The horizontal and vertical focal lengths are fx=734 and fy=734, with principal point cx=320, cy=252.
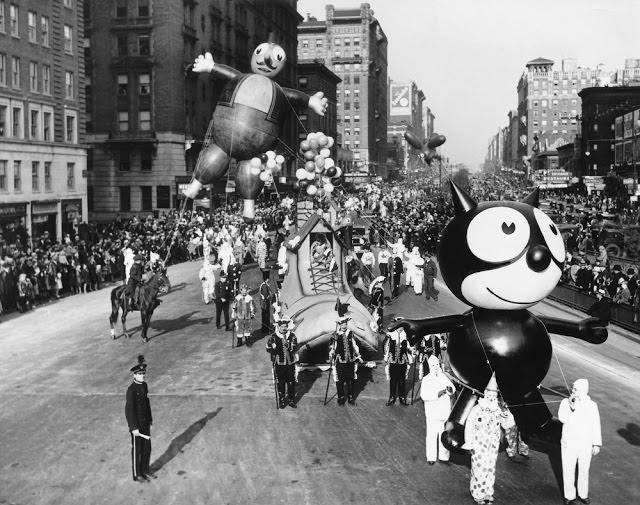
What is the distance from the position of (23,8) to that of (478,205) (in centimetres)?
3473

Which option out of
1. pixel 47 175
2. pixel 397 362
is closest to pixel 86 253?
pixel 47 175

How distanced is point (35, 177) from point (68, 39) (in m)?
9.04

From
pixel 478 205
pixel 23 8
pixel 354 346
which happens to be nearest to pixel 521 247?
pixel 478 205

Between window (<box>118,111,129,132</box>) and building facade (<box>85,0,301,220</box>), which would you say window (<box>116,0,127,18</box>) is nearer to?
building facade (<box>85,0,301,220</box>)

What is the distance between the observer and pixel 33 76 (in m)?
39.7

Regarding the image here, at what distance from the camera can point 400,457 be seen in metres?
10.9

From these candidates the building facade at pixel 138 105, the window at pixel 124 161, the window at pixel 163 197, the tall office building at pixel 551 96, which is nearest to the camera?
the building facade at pixel 138 105

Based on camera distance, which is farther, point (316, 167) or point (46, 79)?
point (46, 79)

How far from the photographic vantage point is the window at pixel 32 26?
128 ft

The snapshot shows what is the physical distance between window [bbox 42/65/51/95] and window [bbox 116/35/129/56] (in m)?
17.2

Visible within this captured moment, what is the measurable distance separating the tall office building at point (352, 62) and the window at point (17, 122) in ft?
346

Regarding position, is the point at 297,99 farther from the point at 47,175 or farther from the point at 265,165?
the point at 47,175

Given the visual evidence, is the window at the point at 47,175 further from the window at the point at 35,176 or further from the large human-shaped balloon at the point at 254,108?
the large human-shaped balloon at the point at 254,108

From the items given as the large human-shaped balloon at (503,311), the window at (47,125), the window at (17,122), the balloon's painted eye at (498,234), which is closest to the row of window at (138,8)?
the window at (47,125)
